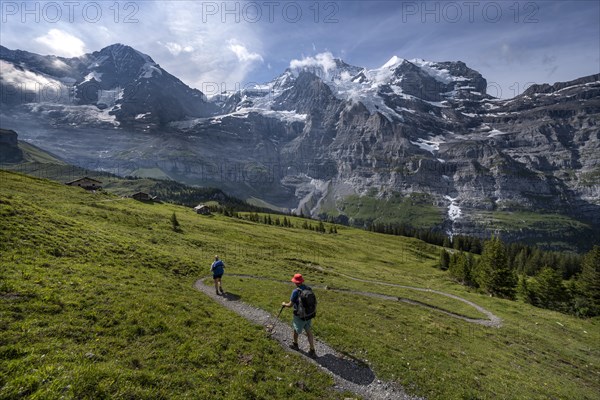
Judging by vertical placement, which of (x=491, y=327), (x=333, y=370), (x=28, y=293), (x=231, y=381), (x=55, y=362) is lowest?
(x=491, y=327)

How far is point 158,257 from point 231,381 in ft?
79.3

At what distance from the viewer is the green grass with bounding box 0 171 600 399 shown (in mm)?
11789

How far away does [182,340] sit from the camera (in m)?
15.6

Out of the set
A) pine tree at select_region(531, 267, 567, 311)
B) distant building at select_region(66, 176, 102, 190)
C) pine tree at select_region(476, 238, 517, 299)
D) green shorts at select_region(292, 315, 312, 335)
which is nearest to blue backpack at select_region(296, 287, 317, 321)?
green shorts at select_region(292, 315, 312, 335)

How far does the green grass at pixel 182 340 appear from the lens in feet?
38.7

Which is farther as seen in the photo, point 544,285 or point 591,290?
point 544,285

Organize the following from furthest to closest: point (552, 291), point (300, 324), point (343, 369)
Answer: point (552, 291) → point (300, 324) → point (343, 369)

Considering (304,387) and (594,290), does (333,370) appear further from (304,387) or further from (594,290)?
(594,290)

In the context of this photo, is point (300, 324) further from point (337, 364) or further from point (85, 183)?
point (85, 183)

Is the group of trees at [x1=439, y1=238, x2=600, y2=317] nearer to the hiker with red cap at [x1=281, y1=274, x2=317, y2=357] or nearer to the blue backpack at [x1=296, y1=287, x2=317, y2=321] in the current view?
the hiker with red cap at [x1=281, y1=274, x2=317, y2=357]

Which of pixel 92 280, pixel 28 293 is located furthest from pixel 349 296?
pixel 28 293

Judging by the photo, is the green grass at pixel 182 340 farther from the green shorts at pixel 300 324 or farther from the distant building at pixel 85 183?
the distant building at pixel 85 183

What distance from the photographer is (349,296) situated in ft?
118

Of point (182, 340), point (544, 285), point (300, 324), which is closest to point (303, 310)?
point (300, 324)
